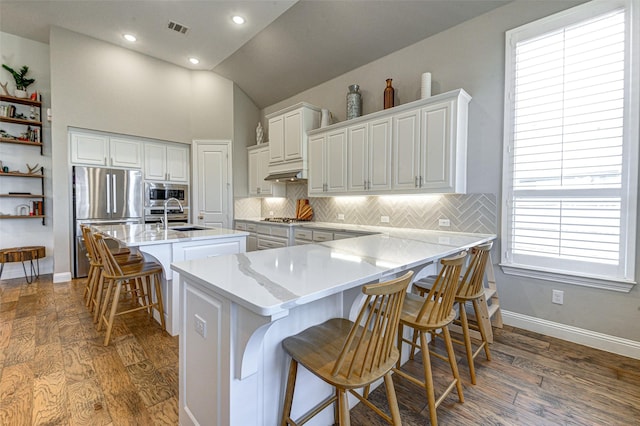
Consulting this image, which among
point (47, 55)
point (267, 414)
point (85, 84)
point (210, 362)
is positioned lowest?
point (267, 414)

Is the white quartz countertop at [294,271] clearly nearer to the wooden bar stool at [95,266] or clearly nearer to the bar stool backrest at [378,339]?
the bar stool backrest at [378,339]

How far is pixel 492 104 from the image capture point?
283 centimetres

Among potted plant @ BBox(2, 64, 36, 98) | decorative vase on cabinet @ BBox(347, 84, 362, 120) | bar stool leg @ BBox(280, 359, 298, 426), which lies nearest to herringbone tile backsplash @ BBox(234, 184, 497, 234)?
decorative vase on cabinet @ BBox(347, 84, 362, 120)

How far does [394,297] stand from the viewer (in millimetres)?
1064

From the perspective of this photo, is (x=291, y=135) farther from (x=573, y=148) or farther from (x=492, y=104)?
(x=573, y=148)

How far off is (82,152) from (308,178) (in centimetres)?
357

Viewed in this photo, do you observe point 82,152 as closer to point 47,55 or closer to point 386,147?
point 47,55

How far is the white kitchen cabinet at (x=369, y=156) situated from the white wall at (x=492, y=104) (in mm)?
534

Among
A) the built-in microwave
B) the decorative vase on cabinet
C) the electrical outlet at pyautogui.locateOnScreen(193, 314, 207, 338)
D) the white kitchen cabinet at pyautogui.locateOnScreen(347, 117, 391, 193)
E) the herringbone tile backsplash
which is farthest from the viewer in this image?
the built-in microwave

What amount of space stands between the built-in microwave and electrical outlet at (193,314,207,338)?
4.51 meters

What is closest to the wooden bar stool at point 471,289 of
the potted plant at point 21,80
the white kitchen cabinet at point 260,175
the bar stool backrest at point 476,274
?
the bar stool backrest at point 476,274

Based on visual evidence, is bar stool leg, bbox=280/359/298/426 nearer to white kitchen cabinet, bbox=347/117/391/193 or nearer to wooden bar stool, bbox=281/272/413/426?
wooden bar stool, bbox=281/272/413/426

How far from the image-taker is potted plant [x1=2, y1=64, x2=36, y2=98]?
4.15m

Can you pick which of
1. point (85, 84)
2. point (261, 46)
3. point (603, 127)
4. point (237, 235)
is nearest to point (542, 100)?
point (603, 127)
